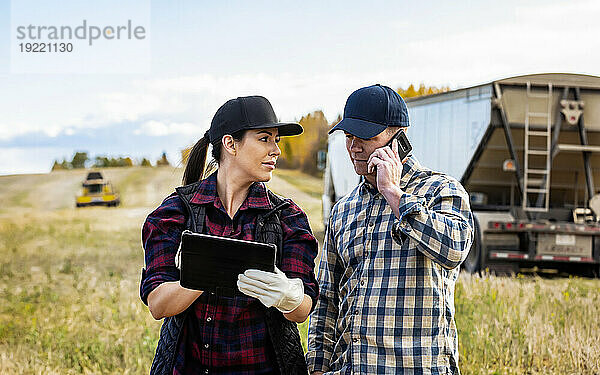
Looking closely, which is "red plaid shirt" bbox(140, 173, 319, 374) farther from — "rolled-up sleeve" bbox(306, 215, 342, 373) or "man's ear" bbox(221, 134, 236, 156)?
"rolled-up sleeve" bbox(306, 215, 342, 373)

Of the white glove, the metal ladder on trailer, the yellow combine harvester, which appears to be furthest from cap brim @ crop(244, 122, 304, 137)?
the yellow combine harvester

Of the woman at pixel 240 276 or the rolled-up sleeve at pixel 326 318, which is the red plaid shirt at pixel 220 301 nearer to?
the woman at pixel 240 276

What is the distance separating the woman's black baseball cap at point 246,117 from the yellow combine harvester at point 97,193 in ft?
91.4

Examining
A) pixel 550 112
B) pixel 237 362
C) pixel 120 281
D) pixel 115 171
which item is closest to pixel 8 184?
pixel 115 171

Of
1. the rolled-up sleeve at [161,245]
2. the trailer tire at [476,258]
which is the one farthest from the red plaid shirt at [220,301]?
the trailer tire at [476,258]

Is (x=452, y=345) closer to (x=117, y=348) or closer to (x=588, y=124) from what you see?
(x=117, y=348)

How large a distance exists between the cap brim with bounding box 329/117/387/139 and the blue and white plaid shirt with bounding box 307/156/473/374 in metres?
0.19

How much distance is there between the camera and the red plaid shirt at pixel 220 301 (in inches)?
103

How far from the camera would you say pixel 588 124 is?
419 inches

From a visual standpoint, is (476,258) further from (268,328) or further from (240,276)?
(240,276)

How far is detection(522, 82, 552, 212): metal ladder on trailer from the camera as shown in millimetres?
10555

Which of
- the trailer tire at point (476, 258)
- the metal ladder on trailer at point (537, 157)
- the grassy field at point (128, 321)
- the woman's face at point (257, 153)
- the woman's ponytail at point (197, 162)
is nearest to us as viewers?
the woman's face at point (257, 153)

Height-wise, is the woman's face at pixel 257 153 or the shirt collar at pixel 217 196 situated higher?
the woman's face at pixel 257 153

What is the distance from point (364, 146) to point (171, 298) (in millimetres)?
984
